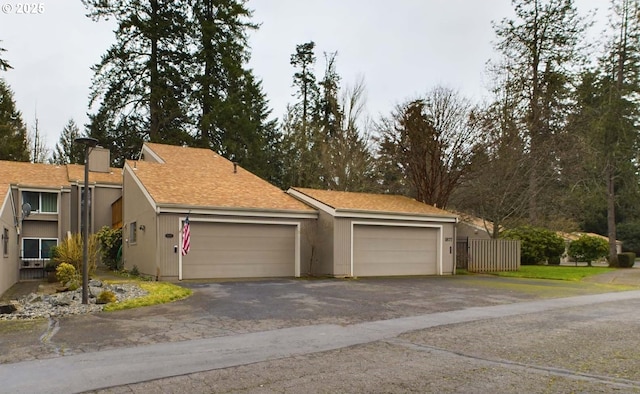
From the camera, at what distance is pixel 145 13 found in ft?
113

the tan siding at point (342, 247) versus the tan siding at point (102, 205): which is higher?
the tan siding at point (102, 205)

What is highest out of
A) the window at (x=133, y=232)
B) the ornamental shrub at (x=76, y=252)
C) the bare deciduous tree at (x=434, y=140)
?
the bare deciduous tree at (x=434, y=140)

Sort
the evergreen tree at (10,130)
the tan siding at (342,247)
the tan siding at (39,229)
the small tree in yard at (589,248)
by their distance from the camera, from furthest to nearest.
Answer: the evergreen tree at (10,130) → the small tree in yard at (589,248) → the tan siding at (39,229) → the tan siding at (342,247)

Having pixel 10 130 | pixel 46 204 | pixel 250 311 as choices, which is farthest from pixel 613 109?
pixel 10 130

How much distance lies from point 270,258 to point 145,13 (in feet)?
80.0

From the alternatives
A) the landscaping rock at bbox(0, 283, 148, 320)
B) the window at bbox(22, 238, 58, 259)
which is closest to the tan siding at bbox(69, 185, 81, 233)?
the window at bbox(22, 238, 58, 259)

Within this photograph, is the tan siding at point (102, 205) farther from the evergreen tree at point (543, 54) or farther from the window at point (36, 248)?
the evergreen tree at point (543, 54)

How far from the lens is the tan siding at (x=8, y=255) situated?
46.2ft

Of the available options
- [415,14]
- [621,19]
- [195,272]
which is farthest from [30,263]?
[621,19]

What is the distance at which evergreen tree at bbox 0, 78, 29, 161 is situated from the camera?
1442 inches

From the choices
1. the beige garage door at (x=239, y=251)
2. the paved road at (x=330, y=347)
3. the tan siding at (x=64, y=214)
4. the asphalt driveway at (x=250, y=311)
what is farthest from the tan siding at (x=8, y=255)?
the paved road at (x=330, y=347)

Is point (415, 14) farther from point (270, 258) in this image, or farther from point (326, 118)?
point (326, 118)

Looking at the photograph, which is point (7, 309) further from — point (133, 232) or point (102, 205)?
point (102, 205)

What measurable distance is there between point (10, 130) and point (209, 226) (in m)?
29.1
